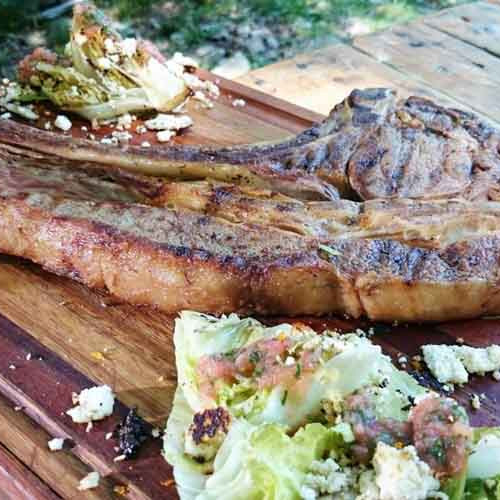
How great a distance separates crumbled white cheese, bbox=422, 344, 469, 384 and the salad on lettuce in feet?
0.71

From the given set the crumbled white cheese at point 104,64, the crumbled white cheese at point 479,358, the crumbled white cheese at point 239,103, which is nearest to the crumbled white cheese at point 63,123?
the crumbled white cheese at point 104,64

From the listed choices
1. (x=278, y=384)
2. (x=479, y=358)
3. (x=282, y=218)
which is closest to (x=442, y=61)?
(x=282, y=218)

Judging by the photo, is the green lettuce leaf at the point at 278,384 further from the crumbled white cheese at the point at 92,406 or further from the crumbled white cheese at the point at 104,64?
the crumbled white cheese at the point at 104,64

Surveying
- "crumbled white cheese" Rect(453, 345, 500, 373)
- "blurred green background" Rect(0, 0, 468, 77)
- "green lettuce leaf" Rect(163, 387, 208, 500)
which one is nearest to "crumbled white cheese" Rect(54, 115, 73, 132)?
"green lettuce leaf" Rect(163, 387, 208, 500)

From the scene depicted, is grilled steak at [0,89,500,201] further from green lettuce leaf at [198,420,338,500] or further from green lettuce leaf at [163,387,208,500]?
green lettuce leaf at [198,420,338,500]

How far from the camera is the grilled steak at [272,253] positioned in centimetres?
288

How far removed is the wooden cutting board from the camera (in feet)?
7.98

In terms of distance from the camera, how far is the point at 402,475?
195 cm

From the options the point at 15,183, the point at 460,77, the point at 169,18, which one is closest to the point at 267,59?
the point at 169,18

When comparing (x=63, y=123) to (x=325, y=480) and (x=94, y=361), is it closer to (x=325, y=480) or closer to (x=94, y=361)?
(x=94, y=361)

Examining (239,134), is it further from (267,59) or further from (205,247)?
(267,59)

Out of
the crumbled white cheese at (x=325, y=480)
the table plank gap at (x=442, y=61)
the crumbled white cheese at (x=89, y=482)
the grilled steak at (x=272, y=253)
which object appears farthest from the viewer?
the table plank gap at (x=442, y=61)

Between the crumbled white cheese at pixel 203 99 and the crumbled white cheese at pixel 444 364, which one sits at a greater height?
Result: the crumbled white cheese at pixel 203 99

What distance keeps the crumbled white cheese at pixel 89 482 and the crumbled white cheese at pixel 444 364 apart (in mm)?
1142
